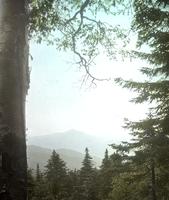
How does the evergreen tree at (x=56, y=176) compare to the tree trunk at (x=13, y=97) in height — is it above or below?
above

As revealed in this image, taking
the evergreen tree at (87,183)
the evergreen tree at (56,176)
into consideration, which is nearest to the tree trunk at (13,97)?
the evergreen tree at (87,183)

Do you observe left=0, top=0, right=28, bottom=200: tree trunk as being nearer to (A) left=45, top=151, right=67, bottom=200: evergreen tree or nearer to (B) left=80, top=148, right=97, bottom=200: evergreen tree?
(B) left=80, top=148, right=97, bottom=200: evergreen tree

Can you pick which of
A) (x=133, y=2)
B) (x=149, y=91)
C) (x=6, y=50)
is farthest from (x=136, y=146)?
(x=6, y=50)

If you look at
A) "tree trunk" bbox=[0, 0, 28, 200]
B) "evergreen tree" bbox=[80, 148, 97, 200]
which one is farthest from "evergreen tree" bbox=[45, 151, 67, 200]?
"tree trunk" bbox=[0, 0, 28, 200]

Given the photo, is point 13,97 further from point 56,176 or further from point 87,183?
point 56,176

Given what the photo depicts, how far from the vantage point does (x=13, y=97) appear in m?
4.14

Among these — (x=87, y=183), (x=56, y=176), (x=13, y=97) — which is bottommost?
(x=13, y=97)

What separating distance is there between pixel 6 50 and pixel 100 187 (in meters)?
63.4

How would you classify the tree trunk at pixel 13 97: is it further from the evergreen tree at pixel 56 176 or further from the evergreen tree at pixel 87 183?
the evergreen tree at pixel 56 176

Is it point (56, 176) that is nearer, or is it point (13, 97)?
point (13, 97)

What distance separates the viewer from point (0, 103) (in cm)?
407

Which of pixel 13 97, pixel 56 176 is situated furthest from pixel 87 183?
pixel 13 97

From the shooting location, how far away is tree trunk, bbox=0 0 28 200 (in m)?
3.87

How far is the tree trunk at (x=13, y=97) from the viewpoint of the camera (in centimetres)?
387
